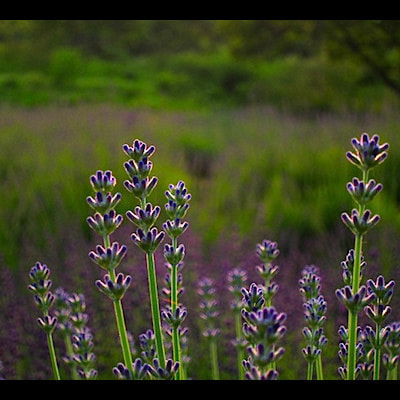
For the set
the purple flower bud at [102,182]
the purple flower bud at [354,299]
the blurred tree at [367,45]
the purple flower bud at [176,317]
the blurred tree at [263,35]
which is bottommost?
the purple flower bud at [176,317]

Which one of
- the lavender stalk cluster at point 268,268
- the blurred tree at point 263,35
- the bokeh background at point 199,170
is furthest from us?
the blurred tree at point 263,35

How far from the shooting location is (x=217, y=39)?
1279 cm

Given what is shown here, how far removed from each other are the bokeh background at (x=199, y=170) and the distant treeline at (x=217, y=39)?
0.03 m

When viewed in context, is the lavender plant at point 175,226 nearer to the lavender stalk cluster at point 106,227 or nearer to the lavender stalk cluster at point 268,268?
the lavender stalk cluster at point 106,227

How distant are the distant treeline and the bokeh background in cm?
3

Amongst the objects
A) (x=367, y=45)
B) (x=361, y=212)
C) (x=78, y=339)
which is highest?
(x=367, y=45)

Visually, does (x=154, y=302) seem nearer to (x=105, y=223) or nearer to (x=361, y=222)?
(x=105, y=223)

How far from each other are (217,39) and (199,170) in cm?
886

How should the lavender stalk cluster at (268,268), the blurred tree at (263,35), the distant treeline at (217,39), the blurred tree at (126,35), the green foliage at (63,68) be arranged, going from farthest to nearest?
the blurred tree at (126,35) → the blurred tree at (263,35) → the green foliage at (63,68) → the distant treeline at (217,39) → the lavender stalk cluster at (268,268)

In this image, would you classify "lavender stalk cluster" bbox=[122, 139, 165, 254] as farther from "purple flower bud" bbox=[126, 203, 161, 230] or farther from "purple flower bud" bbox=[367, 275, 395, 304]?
"purple flower bud" bbox=[367, 275, 395, 304]

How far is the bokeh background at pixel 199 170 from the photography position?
1844mm

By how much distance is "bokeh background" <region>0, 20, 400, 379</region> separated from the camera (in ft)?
6.05

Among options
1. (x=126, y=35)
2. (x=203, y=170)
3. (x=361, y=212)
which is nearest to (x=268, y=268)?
(x=361, y=212)

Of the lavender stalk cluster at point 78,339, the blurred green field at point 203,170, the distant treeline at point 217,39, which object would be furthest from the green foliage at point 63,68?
the lavender stalk cluster at point 78,339
